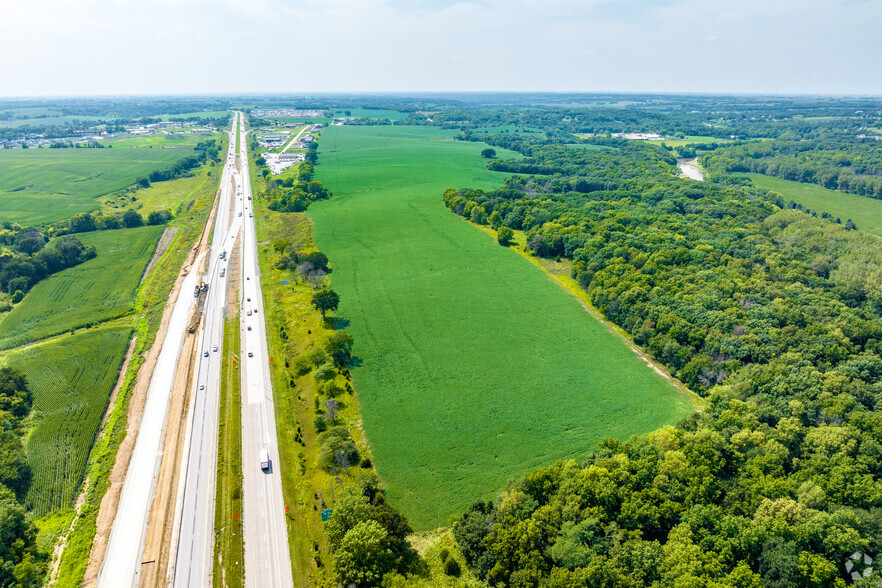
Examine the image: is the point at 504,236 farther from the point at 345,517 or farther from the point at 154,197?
the point at 154,197

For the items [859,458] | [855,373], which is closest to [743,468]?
[859,458]

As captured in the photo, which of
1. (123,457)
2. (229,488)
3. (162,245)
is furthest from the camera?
(162,245)

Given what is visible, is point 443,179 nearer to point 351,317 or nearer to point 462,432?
point 351,317

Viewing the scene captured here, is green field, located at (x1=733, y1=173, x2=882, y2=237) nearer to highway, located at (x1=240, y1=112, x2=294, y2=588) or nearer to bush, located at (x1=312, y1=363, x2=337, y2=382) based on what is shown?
bush, located at (x1=312, y1=363, x2=337, y2=382)

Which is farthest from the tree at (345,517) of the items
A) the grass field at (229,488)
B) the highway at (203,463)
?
the highway at (203,463)

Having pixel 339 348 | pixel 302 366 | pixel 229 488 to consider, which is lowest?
pixel 229 488

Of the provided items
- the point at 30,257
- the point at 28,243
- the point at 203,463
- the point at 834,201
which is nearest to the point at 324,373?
the point at 203,463

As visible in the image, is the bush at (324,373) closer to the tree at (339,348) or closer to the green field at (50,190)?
the tree at (339,348)
